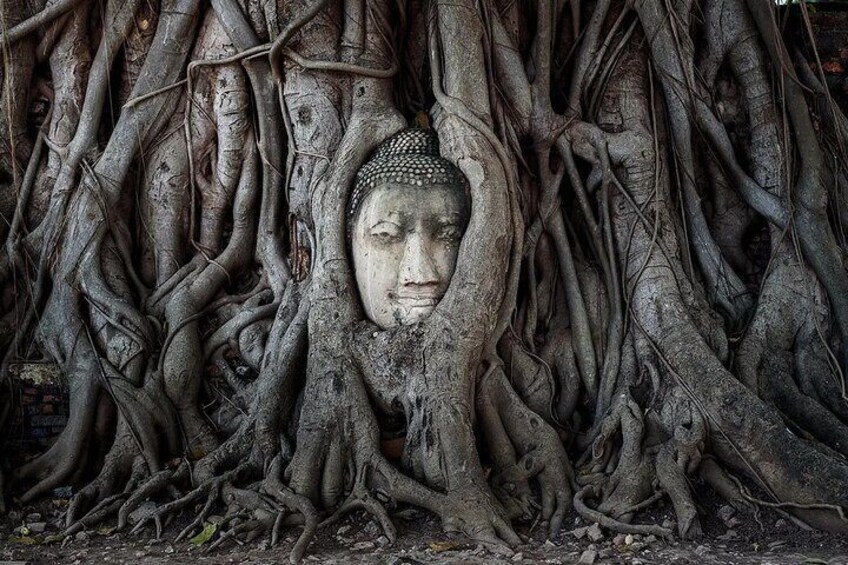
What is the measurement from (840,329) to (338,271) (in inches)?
85.6

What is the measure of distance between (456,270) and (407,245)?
24 centimetres

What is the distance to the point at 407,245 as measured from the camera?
3561mm

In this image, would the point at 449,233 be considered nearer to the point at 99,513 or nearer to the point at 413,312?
the point at 413,312

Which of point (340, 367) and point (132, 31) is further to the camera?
point (132, 31)

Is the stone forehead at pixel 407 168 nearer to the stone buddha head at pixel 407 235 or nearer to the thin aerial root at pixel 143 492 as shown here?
the stone buddha head at pixel 407 235

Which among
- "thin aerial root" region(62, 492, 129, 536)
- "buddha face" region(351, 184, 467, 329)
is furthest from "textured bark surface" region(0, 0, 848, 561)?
"buddha face" region(351, 184, 467, 329)

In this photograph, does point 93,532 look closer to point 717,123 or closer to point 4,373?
point 4,373

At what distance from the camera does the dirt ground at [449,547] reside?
2807 millimetres

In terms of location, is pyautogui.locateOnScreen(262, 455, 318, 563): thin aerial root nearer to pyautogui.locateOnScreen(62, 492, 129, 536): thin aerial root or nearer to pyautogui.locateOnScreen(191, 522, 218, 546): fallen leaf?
pyautogui.locateOnScreen(191, 522, 218, 546): fallen leaf

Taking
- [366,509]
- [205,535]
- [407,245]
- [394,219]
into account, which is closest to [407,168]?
[394,219]

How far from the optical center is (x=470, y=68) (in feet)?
12.4

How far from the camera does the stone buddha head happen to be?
355cm

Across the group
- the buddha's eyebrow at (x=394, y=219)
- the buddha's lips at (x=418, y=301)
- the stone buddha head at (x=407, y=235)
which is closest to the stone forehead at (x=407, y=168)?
the stone buddha head at (x=407, y=235)

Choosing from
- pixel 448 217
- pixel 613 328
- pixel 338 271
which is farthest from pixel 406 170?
pixel 613 328
